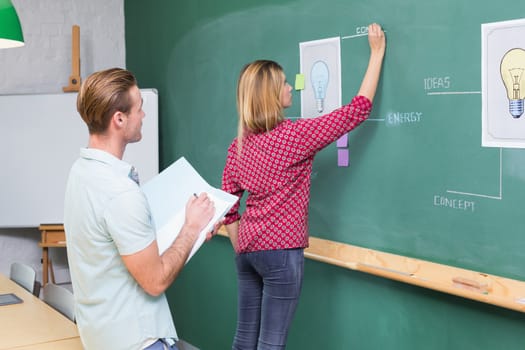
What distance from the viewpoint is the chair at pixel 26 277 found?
10.7 ft

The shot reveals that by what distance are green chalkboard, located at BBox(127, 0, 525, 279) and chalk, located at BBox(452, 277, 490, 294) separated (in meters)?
0.10

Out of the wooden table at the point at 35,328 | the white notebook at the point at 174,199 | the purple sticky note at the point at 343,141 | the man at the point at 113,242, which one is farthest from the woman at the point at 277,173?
the man at the point at 113,242

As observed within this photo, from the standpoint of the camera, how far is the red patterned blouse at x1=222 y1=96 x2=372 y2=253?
252cm

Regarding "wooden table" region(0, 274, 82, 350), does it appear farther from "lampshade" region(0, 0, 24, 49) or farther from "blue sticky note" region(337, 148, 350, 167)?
"blue sticky note" region(337, 148, 350, 167)

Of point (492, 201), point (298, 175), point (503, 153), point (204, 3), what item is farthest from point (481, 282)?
point (204, 3)

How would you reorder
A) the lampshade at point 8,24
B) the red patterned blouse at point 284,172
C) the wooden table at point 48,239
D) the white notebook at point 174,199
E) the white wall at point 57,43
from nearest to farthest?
the white notebook at point 174,199 < the red patterned blouse at point 284,172 < the lampshade at point 8,24 < the wooden table at point 48,239 < the white wall at point 57,43

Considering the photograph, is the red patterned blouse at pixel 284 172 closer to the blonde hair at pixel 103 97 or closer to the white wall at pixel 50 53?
the blonde hair at pixel 103 97

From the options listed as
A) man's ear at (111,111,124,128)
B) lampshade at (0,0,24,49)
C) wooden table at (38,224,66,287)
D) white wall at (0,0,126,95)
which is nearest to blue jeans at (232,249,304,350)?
man's ear at (111,111,124,128)

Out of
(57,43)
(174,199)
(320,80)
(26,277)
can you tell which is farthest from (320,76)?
(57,43)

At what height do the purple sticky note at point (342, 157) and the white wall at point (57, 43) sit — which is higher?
the white wall at point (57, 43)

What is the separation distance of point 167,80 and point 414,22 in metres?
2.38

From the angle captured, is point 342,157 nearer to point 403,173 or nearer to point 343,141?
point 343,141

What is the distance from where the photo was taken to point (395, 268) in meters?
2.67

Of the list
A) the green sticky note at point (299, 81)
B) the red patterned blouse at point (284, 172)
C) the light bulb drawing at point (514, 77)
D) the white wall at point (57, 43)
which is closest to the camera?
the light bulb drawing at point (514, 77)
